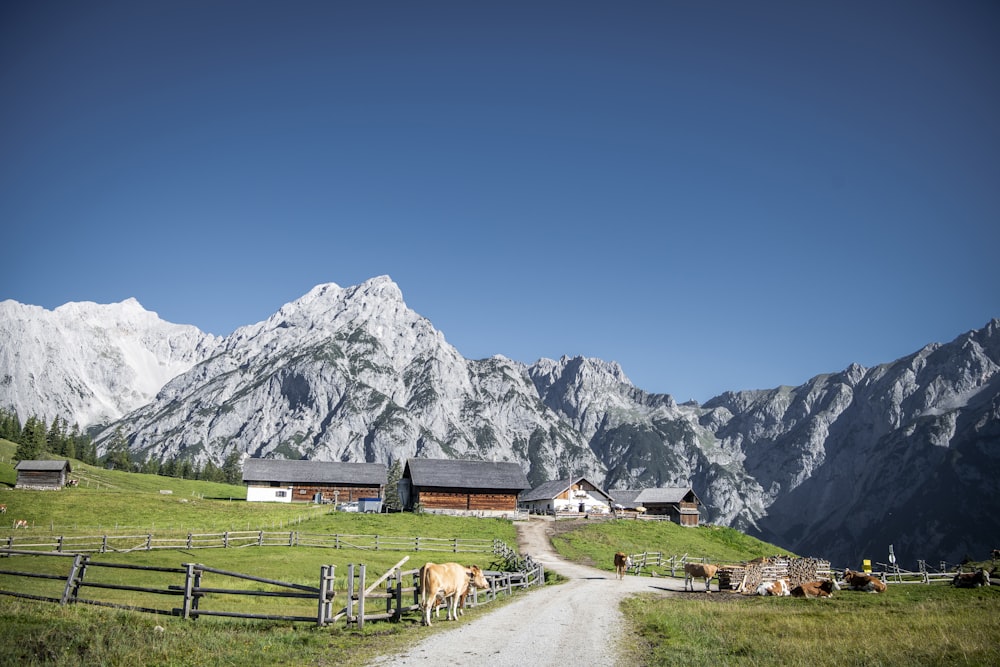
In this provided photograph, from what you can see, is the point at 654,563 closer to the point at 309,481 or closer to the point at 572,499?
the point at 572,499

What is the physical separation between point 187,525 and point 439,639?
5114cm

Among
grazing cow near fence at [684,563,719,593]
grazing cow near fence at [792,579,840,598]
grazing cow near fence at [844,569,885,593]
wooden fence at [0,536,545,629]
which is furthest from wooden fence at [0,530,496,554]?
grazing cow near fence at [844,569,885,593]

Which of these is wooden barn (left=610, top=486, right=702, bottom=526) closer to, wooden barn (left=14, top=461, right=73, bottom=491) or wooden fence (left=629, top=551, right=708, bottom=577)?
wooden fence (left=629, top=551, right=708, bottom=577)

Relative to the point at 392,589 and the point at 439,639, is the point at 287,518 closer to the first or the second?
the point at 392,589

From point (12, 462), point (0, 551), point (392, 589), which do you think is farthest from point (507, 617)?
point (12, 462)

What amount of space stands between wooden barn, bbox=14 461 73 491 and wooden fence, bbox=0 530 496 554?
147 ft

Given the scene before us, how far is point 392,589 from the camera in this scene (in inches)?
806

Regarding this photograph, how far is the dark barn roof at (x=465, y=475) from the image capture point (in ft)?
272

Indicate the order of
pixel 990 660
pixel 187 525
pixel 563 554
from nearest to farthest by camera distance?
pixel 990 660 → pixel 563 554 → pixel 187 525

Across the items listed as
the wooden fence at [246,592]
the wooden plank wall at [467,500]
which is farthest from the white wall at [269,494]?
the wooden fence at [246,592]

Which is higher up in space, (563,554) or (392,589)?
(392,589)

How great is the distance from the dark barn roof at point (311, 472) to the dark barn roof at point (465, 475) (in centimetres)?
1279

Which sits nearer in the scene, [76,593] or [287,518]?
[76,593]

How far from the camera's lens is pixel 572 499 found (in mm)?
98438
